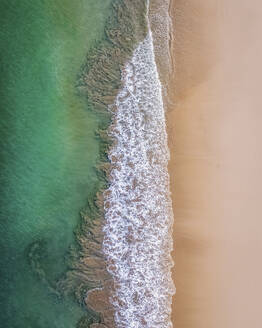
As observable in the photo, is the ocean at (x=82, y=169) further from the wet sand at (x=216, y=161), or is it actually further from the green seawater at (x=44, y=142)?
the wet sand at (x=216, y=161)

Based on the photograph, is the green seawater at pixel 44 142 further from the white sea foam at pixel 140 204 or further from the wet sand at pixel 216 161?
the wet sand at pixel 216 161

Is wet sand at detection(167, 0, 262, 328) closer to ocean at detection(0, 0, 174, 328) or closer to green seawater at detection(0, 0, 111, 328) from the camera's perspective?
ocean at detection(0, 0, 174, 328)

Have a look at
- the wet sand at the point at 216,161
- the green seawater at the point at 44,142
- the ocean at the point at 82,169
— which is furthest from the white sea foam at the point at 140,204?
the green seawater at the point at 44,142

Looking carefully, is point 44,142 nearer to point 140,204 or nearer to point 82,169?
point 82,169

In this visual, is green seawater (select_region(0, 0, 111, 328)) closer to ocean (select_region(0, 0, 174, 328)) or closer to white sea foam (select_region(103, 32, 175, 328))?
ocean (select_region(0, 0, 174, 328))

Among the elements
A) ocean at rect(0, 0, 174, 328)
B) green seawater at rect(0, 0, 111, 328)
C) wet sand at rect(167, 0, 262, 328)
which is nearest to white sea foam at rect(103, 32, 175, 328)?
ocean at rect(0, 0, 174, 328)
